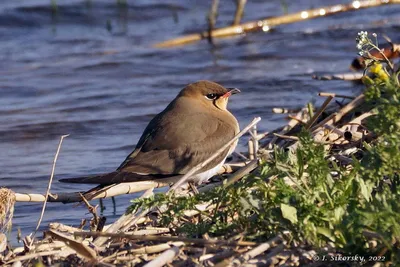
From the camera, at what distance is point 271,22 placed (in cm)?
1420

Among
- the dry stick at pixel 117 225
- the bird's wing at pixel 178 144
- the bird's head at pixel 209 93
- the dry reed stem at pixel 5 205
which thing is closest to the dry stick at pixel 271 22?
the bird's head at pixel 209 93

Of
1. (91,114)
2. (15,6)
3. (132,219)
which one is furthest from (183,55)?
(132,219)

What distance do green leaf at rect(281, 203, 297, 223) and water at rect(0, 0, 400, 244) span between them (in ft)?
9.21

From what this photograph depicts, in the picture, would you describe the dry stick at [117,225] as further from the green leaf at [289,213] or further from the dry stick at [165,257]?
the green leaf at [289,213]

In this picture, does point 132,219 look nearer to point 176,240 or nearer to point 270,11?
point 176,240

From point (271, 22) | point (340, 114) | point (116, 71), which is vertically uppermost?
point (340, 114)

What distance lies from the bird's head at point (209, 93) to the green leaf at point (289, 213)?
3.11 m

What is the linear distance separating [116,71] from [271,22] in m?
2.74

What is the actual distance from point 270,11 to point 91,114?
19.9ft

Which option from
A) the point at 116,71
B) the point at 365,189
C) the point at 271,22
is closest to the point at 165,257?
the point at 365,189

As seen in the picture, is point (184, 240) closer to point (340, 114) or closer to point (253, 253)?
point (253, 253)

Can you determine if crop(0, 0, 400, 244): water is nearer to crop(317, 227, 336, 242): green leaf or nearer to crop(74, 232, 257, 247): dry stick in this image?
crop(74, 232, 257, 247): dry stick

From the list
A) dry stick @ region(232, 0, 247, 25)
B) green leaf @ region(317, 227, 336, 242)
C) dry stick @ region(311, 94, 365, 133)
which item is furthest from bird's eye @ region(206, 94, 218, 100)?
dry stick @ region(232, 0, 247, 25)

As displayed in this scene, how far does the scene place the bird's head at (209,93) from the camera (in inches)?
288
